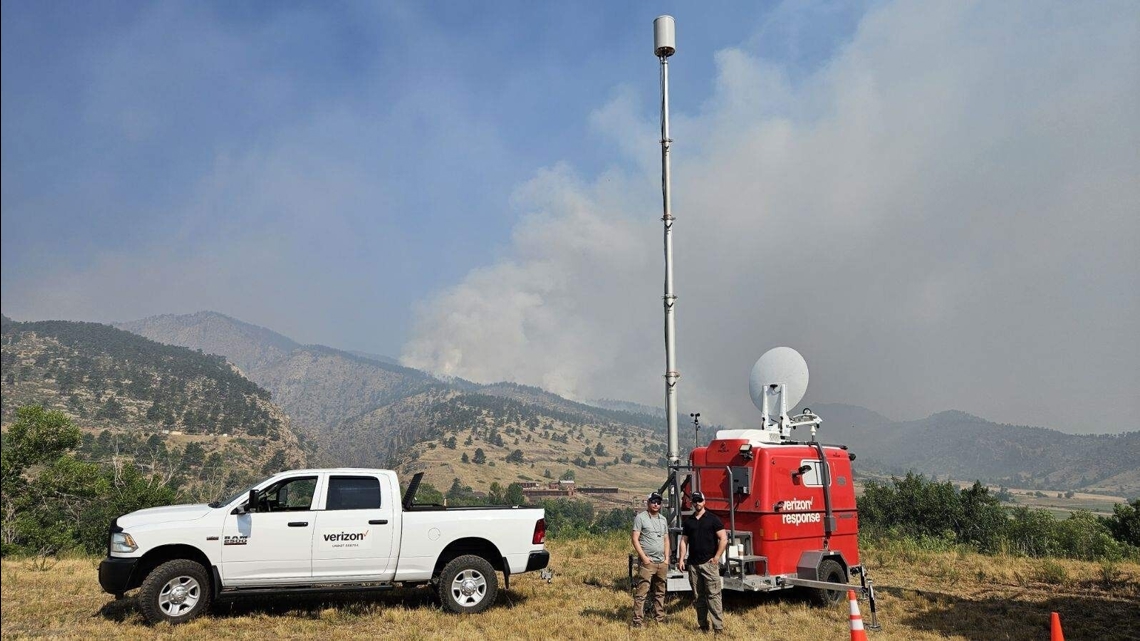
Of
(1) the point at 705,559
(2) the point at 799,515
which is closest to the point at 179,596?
(1) the point at 705,559

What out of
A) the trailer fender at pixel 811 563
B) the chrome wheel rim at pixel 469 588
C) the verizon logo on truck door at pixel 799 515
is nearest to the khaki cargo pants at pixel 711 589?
the verizon logo on truck door at pixel 799 515

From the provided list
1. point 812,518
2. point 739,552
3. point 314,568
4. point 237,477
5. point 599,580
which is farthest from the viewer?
point 237,477

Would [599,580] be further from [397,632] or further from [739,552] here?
[397,632]

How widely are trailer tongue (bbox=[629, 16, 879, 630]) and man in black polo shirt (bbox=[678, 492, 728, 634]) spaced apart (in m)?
0.93

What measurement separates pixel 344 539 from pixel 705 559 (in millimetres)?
5096

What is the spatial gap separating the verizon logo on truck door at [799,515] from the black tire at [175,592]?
8.45 m

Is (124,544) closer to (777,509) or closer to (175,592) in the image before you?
(175,592)

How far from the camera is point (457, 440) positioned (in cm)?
19662

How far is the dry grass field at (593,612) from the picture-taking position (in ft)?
32.3

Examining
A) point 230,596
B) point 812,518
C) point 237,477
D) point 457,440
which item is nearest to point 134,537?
point 230,596

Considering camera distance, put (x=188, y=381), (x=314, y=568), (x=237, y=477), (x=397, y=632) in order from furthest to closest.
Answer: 1. (x=188, y=381)
2. (x=237, y=477)
3. (x=314, y=568)
4. (x=397, y=632)

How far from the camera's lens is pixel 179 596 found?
10031 millimetres

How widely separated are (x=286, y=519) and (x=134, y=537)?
6.28 feet

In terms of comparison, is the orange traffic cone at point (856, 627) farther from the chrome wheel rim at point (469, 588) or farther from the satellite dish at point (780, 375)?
the satellite dish at point (780, 375)
